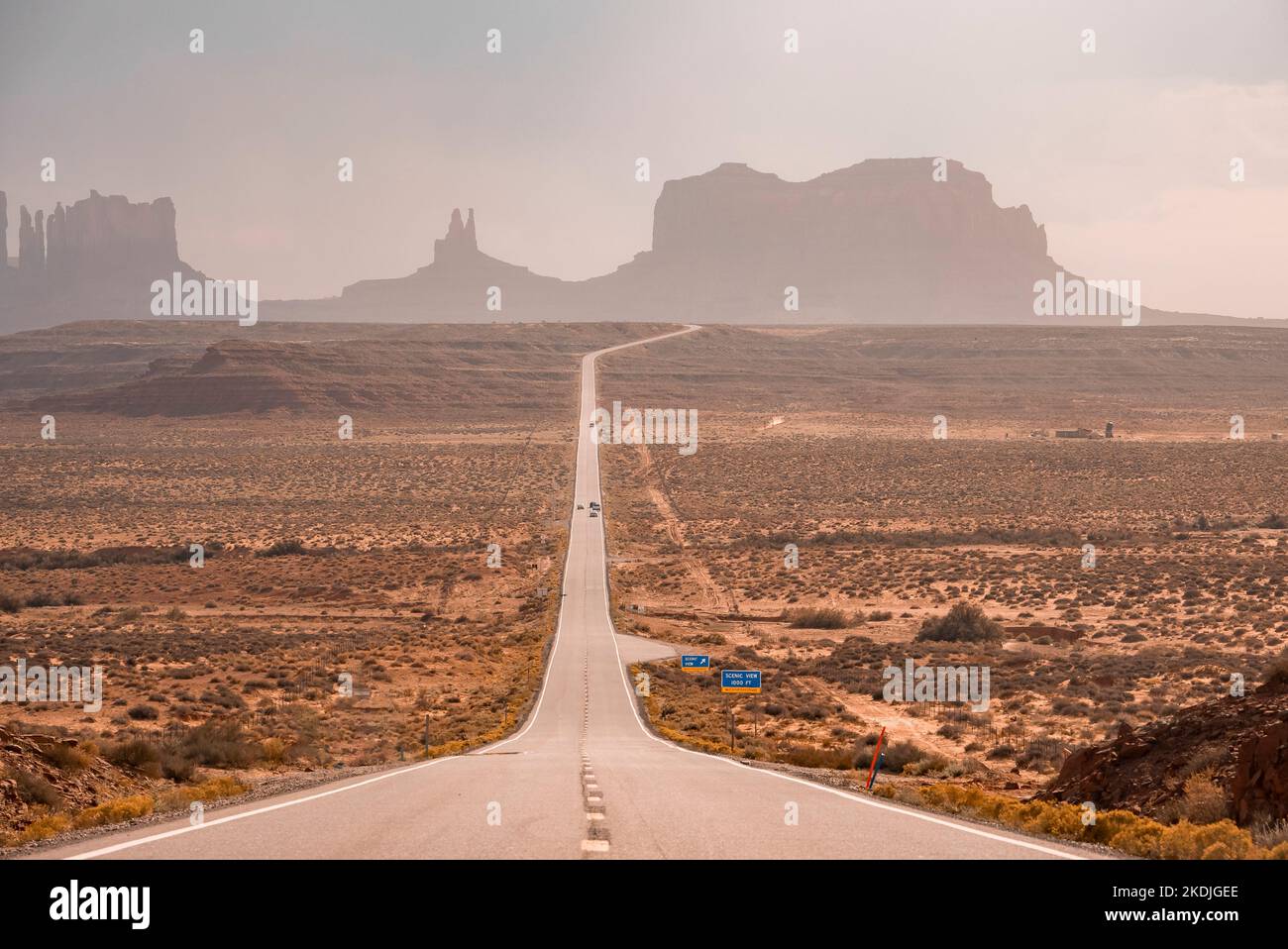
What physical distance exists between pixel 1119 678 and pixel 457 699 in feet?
57.1

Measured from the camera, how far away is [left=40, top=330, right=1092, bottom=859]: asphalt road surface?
26.7ft

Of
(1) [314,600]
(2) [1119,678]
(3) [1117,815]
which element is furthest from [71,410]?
(3) [1117,815]

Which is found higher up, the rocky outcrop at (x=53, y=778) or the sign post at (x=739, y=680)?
the rocky outcrop at (x=53, y=778)

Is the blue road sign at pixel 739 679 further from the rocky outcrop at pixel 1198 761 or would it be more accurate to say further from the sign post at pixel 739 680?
the rocky outcrop at pixel 1198 761

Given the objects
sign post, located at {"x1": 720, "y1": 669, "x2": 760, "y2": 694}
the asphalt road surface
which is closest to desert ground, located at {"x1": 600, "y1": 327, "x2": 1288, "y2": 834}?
sign post, located at {"x1": 720, "y1": 669, "x2": 760, "y2": 694}

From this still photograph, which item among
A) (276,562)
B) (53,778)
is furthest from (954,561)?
(53,778)

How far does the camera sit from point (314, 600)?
156 ft

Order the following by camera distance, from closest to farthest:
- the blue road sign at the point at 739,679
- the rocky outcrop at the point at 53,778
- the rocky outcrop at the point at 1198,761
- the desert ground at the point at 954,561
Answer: the rocky outcrop at the point at 1198,761, the rocky outcrop at the point at 53,778, the blue road sign at the point at 739,679, the desert ground at the point at 954,561

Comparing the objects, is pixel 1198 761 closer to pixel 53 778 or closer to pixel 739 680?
pixel 739 680

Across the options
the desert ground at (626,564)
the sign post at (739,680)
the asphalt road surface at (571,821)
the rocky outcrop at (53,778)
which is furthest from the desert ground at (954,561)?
the rocky outcrop at (53,778)

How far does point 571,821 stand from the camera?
31.7ft

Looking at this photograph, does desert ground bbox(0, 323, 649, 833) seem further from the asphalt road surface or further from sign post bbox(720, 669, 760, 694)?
sign post bbox(720, 669, 760, 694)

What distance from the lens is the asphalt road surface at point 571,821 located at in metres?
8.14
